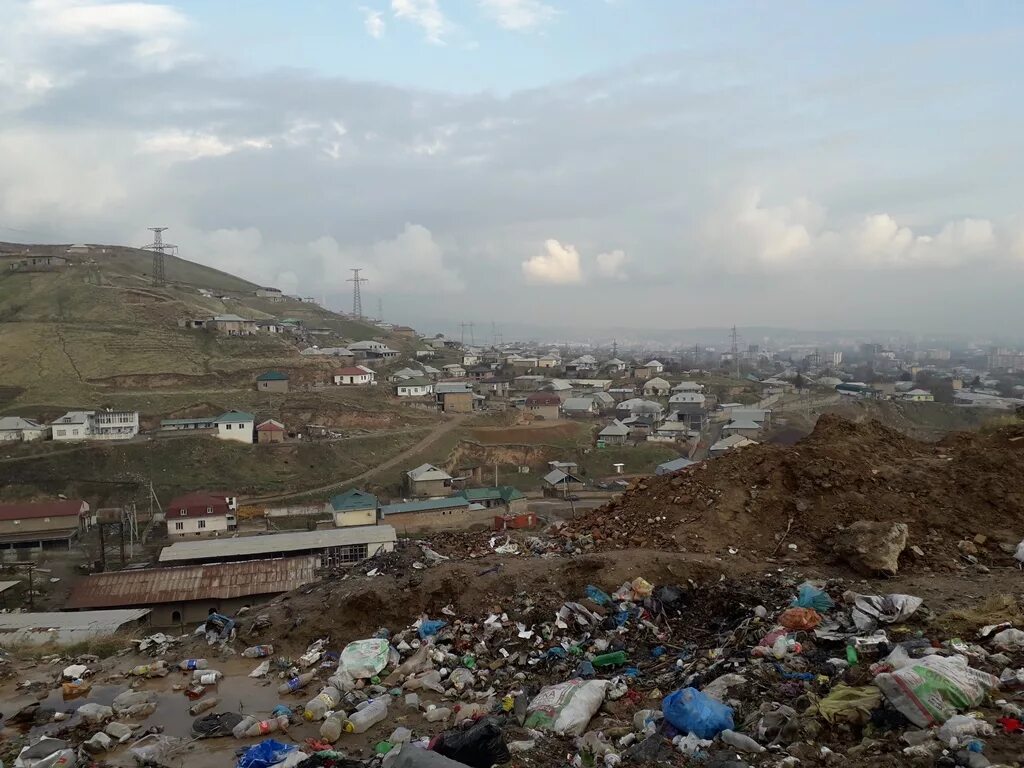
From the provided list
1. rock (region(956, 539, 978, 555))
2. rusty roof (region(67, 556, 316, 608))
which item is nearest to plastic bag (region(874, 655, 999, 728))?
rock (region(956, 539, 978, 555))

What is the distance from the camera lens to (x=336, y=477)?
34.2 meters

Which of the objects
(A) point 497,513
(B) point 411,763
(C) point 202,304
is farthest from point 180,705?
(C) point 202,304

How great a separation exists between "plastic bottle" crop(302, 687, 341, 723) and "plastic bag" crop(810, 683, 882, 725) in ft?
13.4

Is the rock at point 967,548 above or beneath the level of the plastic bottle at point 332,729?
above

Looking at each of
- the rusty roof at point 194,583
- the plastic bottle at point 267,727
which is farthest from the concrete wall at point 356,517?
the plastic bottle at point 267,727

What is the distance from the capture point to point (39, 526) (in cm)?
2523

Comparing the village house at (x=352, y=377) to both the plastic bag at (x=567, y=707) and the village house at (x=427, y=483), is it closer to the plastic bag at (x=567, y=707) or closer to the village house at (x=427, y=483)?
the village house at (x=427, y=483)

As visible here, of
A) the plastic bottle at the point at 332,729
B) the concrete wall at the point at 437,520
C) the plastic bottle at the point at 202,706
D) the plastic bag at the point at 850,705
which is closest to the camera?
the plastic bag at the point at 850,705

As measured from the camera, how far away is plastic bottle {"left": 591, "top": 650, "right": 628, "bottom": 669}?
593cm

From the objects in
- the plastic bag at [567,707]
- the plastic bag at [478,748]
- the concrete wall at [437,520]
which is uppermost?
the plastic bag at [478,748]

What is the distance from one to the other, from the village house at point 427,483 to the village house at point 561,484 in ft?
17.1

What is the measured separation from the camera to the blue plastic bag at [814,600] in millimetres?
5926

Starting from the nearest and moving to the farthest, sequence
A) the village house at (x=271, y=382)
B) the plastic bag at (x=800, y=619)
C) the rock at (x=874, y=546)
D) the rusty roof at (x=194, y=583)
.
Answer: the plastic bag at (x=800, y=619) → the rock at (x=874, y=546) → the rusty roof at (x=194, y=583) → the village house at (x=271, y=382)

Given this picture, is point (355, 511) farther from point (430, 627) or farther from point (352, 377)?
point (352, 377)
